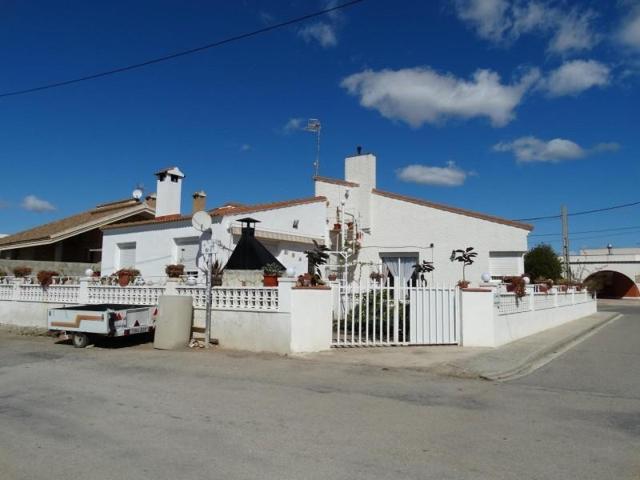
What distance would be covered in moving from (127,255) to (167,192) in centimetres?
257

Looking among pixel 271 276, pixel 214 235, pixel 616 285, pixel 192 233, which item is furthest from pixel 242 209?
pixel 616 285

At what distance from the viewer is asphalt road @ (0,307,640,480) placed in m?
4.32

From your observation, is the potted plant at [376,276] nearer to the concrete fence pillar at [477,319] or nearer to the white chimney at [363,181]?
the white chimney at [363,181]

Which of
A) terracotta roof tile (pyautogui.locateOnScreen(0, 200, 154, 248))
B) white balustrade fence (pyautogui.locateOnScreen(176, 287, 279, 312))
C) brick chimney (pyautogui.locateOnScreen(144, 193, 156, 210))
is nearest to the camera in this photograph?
white balustrade fence (pyautogui.locateOnScreen(176, 287, 279, 312))

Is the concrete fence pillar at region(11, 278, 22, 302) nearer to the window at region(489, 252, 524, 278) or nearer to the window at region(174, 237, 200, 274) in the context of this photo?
the window at region(174, 237, 200, 274)

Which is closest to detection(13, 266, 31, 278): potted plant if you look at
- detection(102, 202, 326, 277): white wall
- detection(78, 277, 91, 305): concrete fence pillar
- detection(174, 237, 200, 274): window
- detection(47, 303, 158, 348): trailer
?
detection(102, 202, 326, 277): white wall

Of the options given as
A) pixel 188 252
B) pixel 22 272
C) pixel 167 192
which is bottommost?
pixel 22 272

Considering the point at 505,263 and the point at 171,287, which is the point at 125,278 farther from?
the point at 505,263

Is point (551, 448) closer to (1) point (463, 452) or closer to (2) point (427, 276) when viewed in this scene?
(1) point (463, 452)

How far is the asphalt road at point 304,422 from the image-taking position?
14.2ft

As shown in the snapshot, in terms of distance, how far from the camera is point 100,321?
11055 mm

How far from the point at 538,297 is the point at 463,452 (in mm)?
13219

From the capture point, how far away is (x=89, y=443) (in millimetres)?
4848

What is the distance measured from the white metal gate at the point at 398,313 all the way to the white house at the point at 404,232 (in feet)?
21.7
